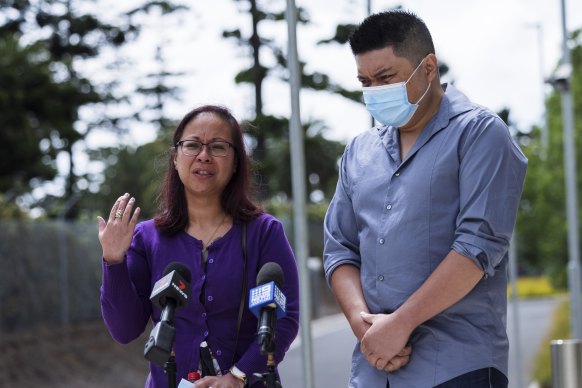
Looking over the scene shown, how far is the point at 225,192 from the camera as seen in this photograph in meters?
4.29

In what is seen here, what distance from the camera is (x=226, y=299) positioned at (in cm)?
401

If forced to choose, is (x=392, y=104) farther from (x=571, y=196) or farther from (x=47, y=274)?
(x=47, y=274)

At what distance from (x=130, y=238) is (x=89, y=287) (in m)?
17.6

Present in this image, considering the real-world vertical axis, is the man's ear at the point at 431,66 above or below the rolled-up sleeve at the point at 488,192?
above

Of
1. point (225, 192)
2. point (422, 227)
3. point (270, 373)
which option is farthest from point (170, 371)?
point (225, 192)

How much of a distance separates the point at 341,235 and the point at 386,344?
546 mm

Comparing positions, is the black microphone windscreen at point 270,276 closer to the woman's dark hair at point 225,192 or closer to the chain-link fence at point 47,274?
the woman's dark hair at point 225,192

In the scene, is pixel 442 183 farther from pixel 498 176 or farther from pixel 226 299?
pixel 226 299

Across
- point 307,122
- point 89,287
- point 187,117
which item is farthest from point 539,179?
point 187,117

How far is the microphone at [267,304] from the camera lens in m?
3.31

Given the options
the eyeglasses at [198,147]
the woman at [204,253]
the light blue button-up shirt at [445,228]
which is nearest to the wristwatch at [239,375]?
the woman at [204,253]

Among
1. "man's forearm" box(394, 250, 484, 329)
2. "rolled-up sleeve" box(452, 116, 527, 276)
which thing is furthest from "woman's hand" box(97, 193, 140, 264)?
"rolled-up sleeve" box(452, 116, 527, 276)

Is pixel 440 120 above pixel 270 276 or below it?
above

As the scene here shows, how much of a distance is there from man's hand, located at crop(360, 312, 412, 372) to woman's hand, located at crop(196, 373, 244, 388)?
543 millimetres
